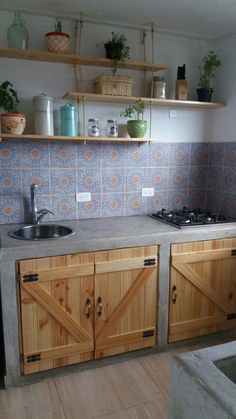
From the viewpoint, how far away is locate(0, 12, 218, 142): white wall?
7.64ft

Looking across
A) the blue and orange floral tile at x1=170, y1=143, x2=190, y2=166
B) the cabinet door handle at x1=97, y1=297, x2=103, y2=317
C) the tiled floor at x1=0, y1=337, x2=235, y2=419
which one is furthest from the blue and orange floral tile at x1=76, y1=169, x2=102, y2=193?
the tiled floor at x1=0, y1=337, x2=235, y2=419

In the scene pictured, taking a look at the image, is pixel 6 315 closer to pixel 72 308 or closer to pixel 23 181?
pixel 72 308

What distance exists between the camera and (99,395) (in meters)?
1.96

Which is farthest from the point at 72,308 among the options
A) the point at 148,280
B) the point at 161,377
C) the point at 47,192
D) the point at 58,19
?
the point at 58,19

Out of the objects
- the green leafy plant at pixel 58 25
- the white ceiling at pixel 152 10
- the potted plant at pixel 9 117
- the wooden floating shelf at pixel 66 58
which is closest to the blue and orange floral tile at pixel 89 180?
the potted plant at pixel 9 117

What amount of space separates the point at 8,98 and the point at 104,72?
30.9 inches

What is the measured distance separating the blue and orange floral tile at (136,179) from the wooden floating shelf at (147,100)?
0.55 meters

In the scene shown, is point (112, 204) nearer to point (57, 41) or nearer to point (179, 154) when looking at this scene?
point (179, 154)

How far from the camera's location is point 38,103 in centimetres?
226

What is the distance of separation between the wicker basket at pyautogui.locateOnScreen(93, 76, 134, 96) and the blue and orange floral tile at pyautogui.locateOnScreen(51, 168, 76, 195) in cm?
64

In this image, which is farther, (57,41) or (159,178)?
(159,178)

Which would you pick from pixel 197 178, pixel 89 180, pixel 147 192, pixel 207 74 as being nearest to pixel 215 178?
pixel 197 178

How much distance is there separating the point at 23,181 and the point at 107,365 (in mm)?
1432

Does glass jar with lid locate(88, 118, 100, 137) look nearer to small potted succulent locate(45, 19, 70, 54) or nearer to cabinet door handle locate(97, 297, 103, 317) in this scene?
small potted succulent locate(45, 19, 70, 54)
